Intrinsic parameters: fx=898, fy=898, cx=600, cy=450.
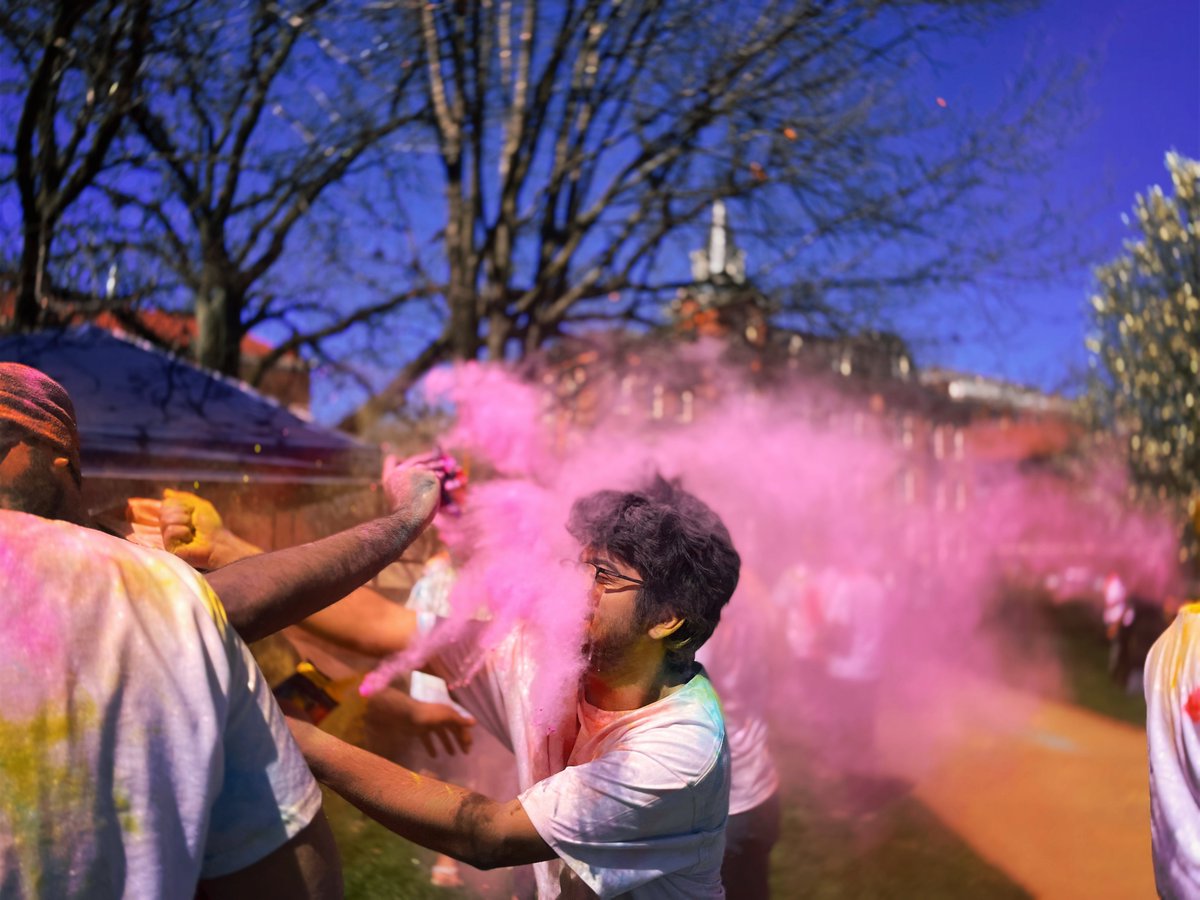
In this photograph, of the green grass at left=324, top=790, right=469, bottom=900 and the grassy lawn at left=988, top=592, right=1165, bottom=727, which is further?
the grassy lawn at left=988, top=592, right=1165, bottom=727

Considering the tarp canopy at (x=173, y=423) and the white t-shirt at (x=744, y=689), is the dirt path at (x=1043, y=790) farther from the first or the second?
the tarp canopy at (x=173, y=423)

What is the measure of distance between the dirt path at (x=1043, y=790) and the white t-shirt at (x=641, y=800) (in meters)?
4.03

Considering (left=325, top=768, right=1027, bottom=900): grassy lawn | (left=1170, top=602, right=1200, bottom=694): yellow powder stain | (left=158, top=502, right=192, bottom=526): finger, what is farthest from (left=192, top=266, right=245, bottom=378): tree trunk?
(left=1170, top=602, right=1200, bottom=694): yellow powder stain

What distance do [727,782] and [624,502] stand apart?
652mm

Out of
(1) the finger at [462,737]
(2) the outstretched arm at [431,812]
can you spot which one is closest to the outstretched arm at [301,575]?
(2) the outstretched arm at [431,812]

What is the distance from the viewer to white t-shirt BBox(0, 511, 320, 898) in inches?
44.9

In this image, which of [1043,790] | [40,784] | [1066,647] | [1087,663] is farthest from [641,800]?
[1066,647]

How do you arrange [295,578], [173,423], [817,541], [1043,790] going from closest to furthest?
[295,578] < [173,423] < [1043,790] < [817,541]

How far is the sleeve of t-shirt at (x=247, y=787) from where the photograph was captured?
1280 millimetres

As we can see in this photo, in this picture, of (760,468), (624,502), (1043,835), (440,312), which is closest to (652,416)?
(760,468)

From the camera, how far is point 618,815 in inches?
66.2

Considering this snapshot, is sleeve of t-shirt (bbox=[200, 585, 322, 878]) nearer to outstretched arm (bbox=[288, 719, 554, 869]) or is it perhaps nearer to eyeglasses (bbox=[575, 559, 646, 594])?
outstretched arm (bbox=[288, 719, 554, 869])

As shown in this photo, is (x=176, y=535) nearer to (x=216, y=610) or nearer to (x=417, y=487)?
(x=417, y=487)

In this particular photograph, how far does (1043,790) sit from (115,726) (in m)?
6.87
